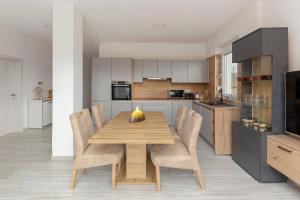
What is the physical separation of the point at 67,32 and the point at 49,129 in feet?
12.6

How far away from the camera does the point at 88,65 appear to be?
34.4 feet

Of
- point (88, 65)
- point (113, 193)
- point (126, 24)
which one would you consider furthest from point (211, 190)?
point (88, 65)

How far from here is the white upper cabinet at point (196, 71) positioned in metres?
7.11

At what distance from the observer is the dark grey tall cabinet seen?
296 cm

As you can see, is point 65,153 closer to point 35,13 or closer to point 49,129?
point 35,13

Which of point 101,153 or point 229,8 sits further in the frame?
point 229,8

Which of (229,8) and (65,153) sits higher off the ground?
(229,8)

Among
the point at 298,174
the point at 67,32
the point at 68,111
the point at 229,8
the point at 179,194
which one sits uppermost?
the point at 229,8

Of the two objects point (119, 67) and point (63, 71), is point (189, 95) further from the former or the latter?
point (63, 71)

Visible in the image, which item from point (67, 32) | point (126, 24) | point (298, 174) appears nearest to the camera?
point (298, 174)

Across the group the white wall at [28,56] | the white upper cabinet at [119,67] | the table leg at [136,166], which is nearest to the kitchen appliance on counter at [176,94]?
the white upper cabinet at [119,67]

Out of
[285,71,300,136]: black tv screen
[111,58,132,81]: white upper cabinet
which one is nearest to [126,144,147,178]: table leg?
[285,71,300,136]: black tv screen

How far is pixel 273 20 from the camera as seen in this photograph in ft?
11.2

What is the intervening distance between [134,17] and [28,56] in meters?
3.77
